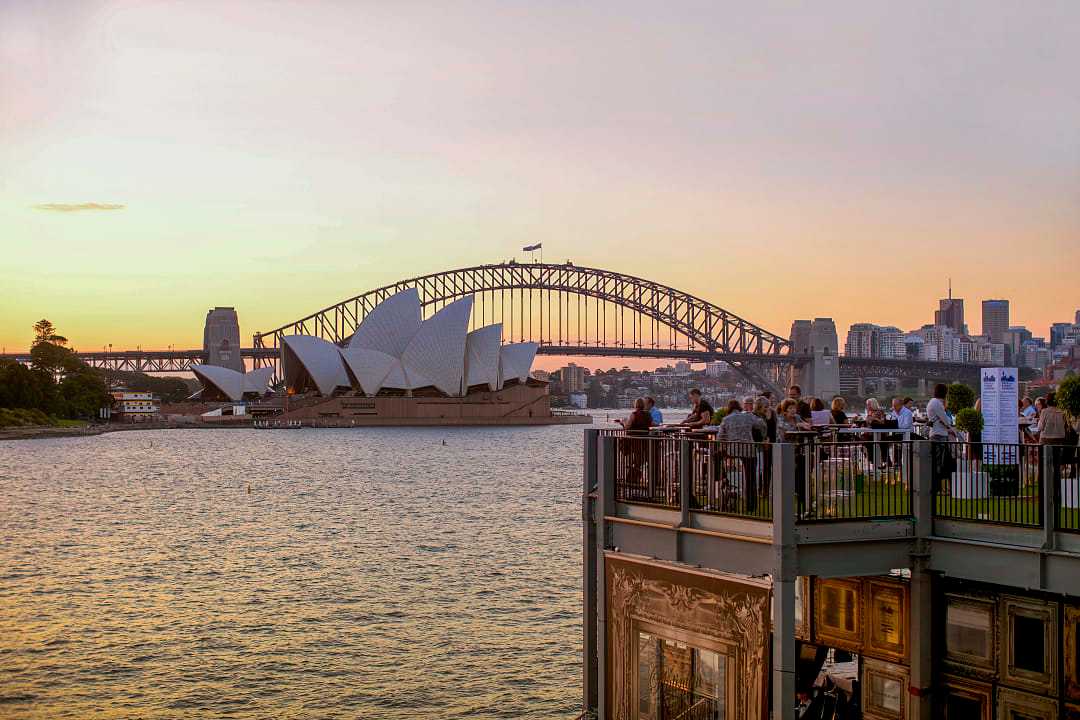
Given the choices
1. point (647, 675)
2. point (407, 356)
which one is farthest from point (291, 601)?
point (407, 356)

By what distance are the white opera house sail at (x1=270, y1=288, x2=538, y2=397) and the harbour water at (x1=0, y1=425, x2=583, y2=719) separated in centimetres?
7318

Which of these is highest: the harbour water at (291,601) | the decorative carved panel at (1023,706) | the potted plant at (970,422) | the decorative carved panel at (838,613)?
the potted plant at (970,422)

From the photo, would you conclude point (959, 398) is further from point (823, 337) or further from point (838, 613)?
point (823, 337)

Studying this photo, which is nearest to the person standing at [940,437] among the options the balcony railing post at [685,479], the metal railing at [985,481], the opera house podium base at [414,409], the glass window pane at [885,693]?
the metal railing at [985,481]

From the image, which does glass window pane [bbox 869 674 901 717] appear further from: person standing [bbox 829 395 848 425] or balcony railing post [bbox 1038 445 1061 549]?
person standing [bbox 829 395 848 425]

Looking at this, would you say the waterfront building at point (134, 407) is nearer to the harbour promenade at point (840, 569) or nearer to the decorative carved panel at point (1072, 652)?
the harbour promenade at point (840, 569)

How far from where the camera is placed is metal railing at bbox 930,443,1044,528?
9305 mm

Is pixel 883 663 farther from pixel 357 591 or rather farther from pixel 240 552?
pixel 240 552

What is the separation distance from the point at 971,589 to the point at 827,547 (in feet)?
4.11

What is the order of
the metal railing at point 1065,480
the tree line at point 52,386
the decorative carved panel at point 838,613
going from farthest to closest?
the tree line at point 52,386
the decorative carved panel at point 838,613
the metal railing at point 1065,480

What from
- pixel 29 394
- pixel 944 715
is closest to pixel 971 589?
pixel 944 715

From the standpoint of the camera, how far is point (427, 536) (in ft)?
109

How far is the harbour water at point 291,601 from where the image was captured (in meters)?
16.7

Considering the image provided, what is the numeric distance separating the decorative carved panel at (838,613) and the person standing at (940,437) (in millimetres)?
1321
